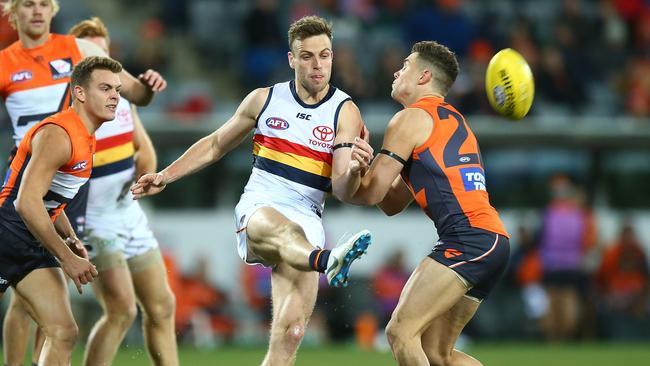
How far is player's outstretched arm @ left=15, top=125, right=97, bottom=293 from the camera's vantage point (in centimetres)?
759

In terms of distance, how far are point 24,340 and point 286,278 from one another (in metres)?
2.48

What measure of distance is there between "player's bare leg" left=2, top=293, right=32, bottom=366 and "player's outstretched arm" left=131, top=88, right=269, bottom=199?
1.71m

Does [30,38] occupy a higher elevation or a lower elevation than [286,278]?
higher

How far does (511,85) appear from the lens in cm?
845

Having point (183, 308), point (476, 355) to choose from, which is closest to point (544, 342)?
point (476, 355)

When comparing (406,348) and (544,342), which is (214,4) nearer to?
(544,342)

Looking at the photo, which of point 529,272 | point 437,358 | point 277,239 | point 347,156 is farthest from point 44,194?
point 529,272

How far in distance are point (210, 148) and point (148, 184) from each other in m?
0.57

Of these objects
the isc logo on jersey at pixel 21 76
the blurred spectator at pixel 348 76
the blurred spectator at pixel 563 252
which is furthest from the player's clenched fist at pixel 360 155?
the blurred spectator at pixel 563 252

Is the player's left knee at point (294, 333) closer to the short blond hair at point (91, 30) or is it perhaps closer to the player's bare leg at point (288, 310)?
the player's bare leg at point (288, 310)

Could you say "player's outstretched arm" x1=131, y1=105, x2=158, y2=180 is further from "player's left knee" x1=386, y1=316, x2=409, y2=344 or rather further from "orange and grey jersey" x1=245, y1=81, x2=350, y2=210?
"player's left knee" x1=386, y1=316, x2=409, y2=344

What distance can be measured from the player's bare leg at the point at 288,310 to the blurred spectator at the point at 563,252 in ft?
28.1

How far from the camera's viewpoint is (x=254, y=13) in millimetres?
17703

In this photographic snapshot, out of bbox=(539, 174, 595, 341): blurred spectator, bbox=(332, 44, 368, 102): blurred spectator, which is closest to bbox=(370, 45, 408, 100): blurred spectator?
bbox=(332, 44, 368, 102): blurred spectator
